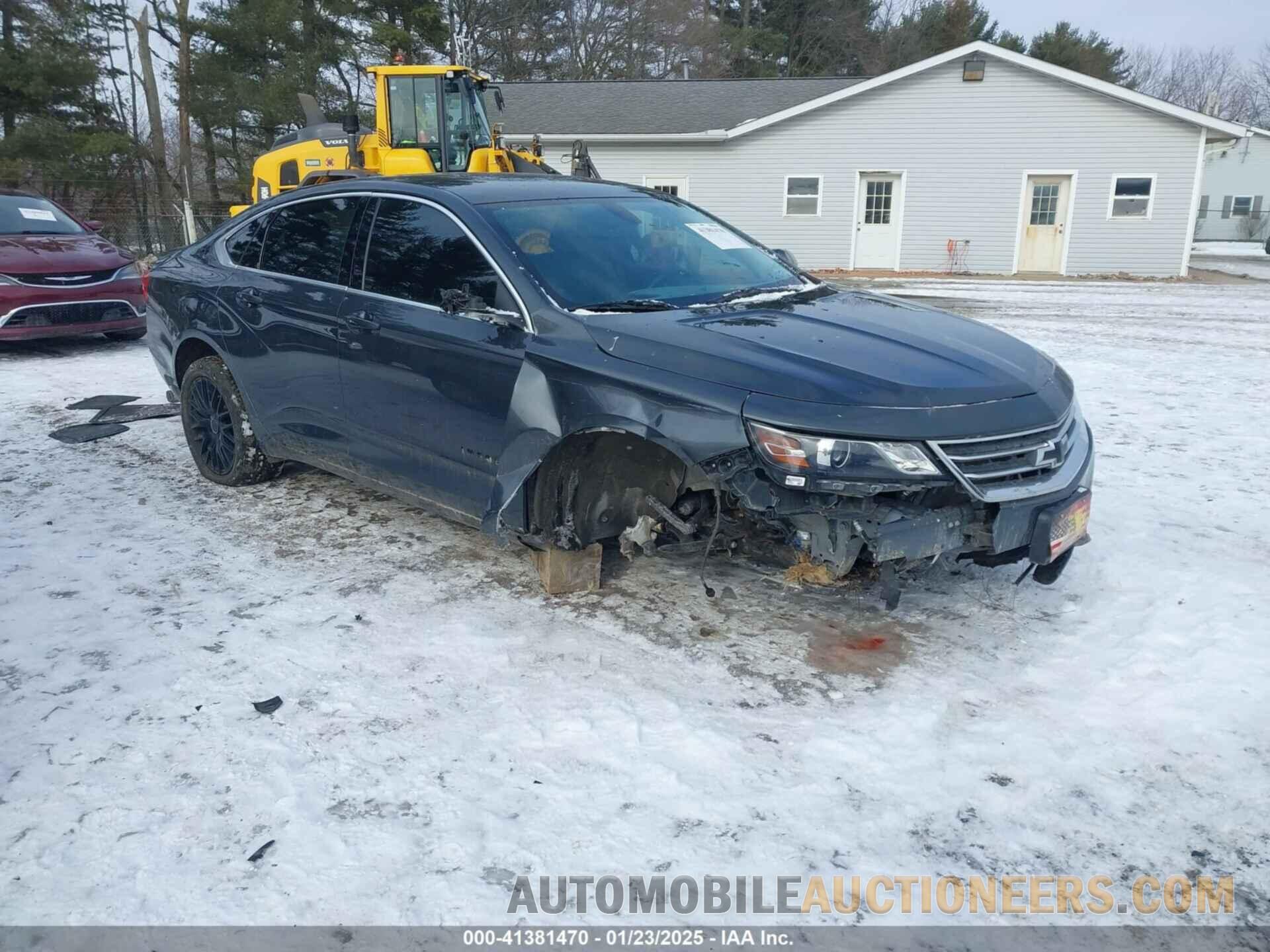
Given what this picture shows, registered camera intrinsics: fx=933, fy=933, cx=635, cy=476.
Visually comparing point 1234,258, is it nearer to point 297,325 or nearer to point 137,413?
point 137,413

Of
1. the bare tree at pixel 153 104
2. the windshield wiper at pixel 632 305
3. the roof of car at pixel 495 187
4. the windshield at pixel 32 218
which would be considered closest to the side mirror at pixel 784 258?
the roof of car at pixel 495 187

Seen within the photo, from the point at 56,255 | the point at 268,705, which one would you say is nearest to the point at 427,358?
the point at 268,705

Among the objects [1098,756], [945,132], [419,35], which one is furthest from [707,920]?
[419,35]

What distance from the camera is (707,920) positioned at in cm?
231

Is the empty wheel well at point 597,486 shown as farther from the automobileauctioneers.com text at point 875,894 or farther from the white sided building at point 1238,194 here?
the white sided building at point 1238,194

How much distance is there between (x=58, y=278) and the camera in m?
9.30

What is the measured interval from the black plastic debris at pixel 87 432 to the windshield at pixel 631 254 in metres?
4.06

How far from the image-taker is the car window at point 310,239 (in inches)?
179

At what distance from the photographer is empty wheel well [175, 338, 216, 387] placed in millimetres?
5449

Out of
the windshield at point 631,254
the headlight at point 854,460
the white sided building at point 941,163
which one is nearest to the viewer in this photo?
the headlight at point 854,460

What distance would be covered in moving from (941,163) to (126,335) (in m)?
17.6

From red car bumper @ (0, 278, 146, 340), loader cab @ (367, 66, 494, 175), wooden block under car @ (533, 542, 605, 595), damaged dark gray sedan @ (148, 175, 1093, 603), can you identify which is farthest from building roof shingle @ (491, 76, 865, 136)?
wooden block under car @ (533, 542, 605, 595)

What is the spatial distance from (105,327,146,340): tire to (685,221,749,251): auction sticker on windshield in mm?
7661

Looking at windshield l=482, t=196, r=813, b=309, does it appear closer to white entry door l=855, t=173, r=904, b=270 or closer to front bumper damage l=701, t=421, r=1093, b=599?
front bumper damage l=701, t=421, r=1093, b=599
